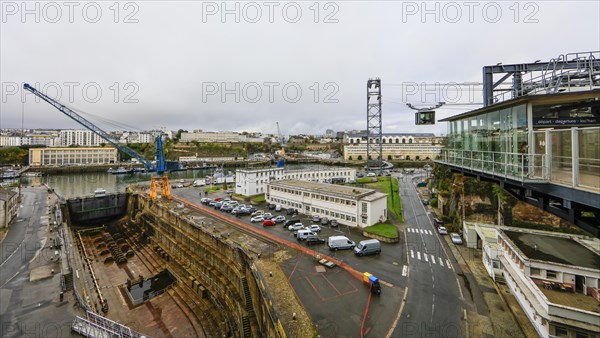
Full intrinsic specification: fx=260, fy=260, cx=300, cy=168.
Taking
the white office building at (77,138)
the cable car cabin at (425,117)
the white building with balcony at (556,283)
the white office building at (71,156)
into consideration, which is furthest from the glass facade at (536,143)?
the white office building at (77,138)

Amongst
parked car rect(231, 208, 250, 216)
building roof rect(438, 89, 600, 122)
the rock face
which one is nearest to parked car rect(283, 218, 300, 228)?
parked car rect(231, 208, 250, 216)

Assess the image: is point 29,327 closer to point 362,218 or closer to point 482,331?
point 482,331

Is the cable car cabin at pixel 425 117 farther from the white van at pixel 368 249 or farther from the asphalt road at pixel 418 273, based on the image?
the white van at pixel 368 249

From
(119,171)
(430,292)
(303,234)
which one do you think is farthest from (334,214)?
(119,171)

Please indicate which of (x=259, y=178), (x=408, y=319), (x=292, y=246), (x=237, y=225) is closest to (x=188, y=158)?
(x=259, y=178)

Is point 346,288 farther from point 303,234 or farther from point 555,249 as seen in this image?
point 555,249

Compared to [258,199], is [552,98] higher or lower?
higher
